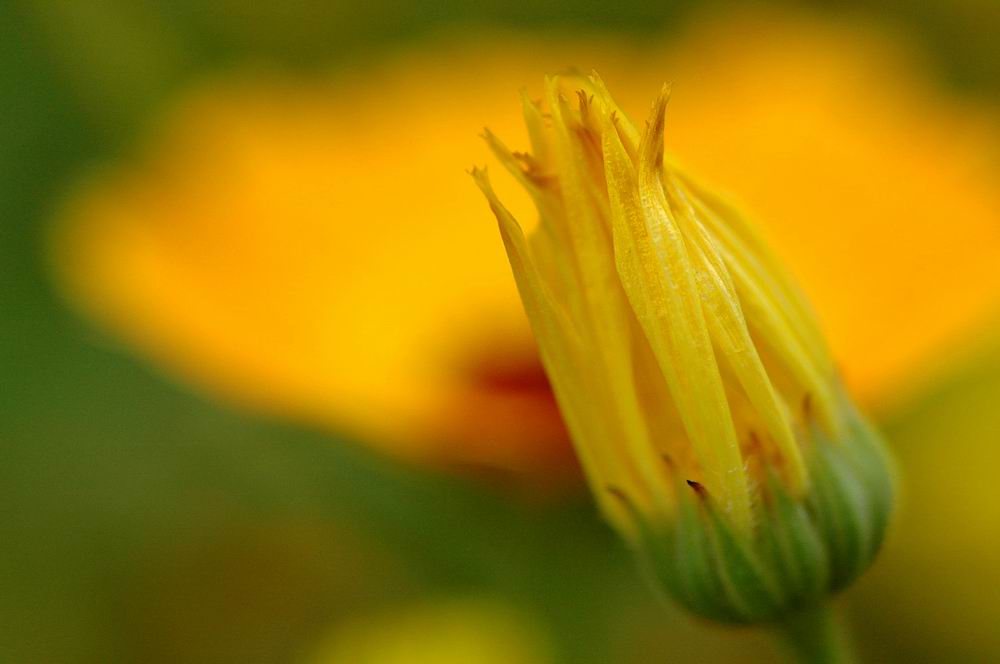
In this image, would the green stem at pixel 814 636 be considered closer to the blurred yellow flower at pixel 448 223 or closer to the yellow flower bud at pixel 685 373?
the yellow flower bud at pixel 685 373

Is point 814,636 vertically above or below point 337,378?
below

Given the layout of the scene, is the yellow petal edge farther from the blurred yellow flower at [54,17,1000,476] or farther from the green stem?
the blurred yellow flower at [54,17,1000,476]

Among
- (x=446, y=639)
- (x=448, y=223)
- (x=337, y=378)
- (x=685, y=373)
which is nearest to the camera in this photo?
(x=685, y=373)

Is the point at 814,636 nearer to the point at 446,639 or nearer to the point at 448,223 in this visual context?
the point at 446,639

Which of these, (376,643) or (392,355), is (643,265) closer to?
(376,643)

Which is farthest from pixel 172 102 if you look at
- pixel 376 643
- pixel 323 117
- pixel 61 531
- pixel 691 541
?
pixel 691 541

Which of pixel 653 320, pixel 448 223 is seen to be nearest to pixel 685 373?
pixel 653 320
